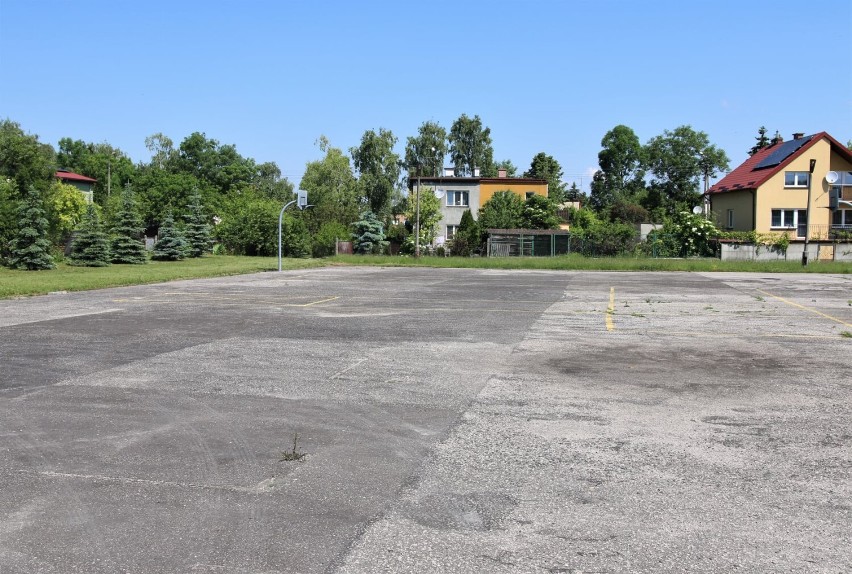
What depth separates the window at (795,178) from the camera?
5231cm

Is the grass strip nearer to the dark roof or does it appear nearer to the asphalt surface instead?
the dark roof

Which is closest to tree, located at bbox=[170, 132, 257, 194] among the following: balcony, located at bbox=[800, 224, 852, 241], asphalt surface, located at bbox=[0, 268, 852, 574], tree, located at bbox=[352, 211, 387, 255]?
tree, located at bbox=[352, 211, 387, 255]

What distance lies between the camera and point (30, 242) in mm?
35062

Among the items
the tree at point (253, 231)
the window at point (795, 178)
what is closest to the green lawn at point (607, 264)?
the tree at point (253, 231)

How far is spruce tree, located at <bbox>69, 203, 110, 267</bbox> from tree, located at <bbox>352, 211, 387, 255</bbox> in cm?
1947

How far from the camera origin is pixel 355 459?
5.77 metres

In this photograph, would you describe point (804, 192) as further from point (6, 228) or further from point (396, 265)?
point (6, 228)

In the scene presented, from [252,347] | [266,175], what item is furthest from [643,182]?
[252,347]

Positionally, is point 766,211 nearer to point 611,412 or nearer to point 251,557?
point 611,412

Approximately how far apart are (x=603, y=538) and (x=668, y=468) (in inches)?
61.8

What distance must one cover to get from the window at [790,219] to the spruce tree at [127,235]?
43082 millimetres

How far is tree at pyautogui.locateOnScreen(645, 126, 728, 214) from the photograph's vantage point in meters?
96.6

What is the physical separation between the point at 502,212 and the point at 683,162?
50.8 meters

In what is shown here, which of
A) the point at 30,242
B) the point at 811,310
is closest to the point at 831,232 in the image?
the point at 811,310
